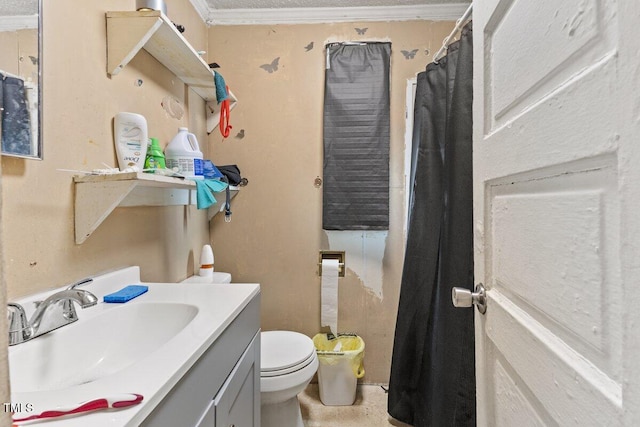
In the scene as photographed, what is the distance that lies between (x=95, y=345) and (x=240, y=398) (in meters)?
0.43

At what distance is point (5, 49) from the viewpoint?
2.32ft

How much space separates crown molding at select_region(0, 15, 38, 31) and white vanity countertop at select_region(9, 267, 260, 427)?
0.63m

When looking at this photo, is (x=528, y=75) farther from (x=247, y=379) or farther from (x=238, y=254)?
(x=238, y=254)

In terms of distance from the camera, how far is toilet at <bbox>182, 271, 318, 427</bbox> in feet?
4.35

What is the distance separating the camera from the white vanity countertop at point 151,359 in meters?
0.46

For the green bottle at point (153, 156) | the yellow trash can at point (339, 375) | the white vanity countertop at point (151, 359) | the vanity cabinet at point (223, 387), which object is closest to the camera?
the white vanity countertop at point (151, 359)

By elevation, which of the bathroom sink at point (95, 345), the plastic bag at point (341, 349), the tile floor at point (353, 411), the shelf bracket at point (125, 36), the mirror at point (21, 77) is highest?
the shelf bracket at point (125, 36)

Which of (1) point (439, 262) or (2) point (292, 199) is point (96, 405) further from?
(2) point (292, 199)

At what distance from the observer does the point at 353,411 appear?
172 cm

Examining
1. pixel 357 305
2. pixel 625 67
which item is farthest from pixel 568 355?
pixel 357 305

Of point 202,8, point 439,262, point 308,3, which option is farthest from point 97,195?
point 308,3

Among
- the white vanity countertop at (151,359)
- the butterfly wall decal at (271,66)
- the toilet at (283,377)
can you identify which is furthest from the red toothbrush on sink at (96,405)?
the butterfly wall decal at (271,66)

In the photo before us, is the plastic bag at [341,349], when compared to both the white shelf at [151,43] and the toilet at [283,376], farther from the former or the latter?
the white shelf at [151,43]

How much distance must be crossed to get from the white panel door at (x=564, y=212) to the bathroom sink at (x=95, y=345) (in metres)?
0.79
